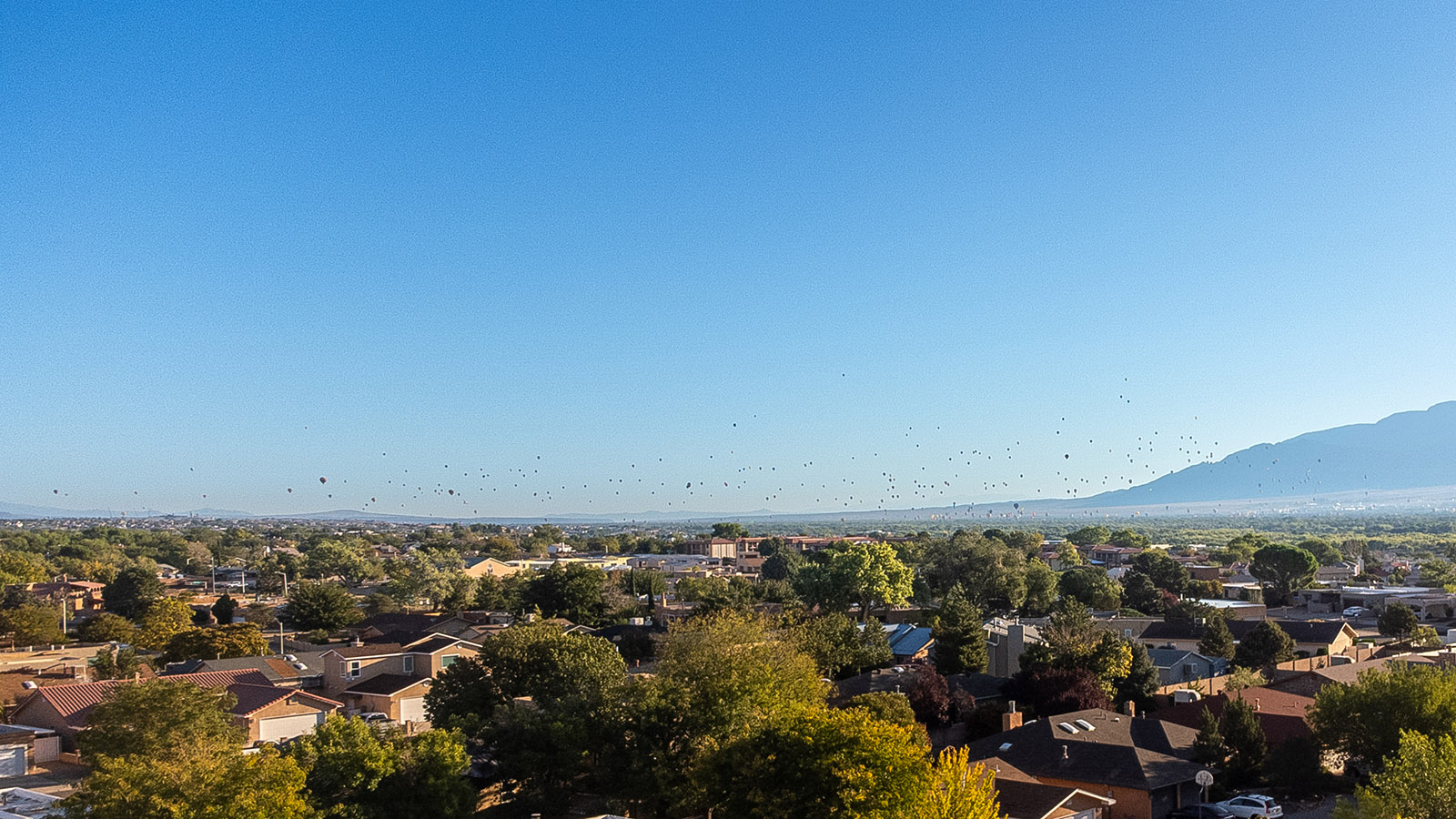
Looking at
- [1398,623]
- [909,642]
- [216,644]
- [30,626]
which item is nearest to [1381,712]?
[909,642]

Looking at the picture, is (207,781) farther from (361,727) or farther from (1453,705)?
(1453,705)

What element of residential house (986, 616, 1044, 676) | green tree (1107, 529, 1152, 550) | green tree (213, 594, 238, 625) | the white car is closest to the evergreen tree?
the white car

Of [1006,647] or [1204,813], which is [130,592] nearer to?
[1006,647]

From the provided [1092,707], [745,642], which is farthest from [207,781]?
[1092,707]

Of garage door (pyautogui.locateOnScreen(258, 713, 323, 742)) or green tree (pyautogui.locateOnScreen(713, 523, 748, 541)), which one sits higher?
green tree (pyautogui.locateOnScreen(713, 523, 748, 541))

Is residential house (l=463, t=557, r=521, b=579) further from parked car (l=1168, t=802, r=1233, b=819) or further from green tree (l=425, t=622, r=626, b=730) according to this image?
parked car (l=1168, t=802, r=1233, b=819)

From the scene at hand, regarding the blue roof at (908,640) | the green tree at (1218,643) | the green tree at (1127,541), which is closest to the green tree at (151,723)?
the blue roof at (908,640)
